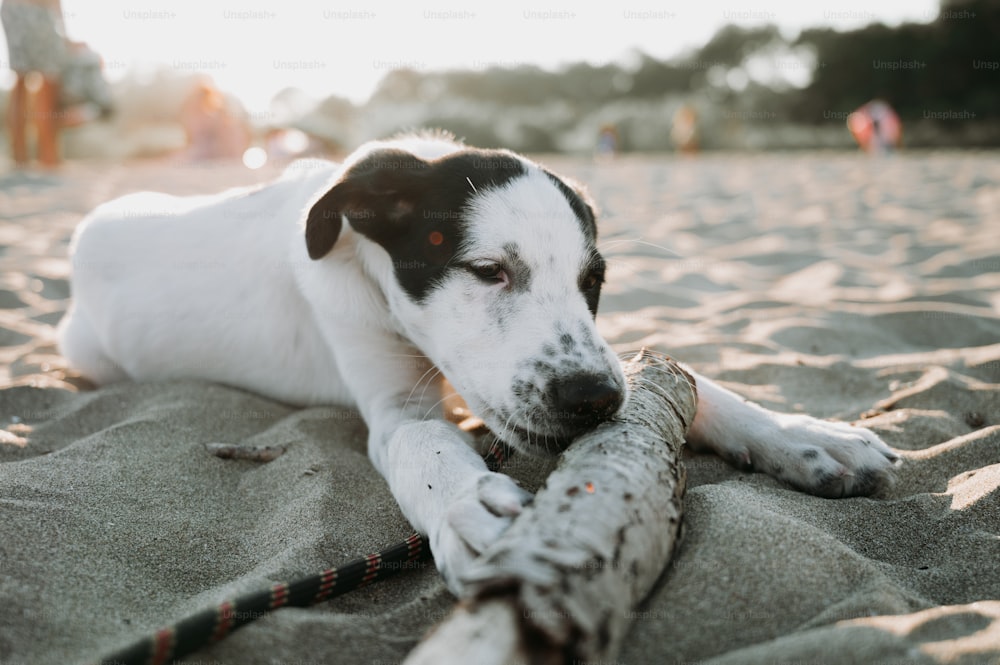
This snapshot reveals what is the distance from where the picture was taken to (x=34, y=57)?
10766 mm

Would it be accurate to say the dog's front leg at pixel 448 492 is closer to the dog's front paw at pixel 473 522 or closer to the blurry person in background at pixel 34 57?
the dog's front paw at pixel 473 522

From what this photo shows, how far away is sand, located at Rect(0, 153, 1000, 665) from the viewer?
1.54m

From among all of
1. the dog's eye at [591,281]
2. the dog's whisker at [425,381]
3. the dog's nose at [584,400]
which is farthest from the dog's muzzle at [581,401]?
the dog's whisker at [425,381]

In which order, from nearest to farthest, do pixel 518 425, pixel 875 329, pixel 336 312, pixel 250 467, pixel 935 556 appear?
pixel 935 556 < pixel 518 425 < pixel 250 467 < pixel 336 312 < pixel 875 329

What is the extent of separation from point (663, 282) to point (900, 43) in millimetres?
47109

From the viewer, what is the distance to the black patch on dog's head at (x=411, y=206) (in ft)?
8.33

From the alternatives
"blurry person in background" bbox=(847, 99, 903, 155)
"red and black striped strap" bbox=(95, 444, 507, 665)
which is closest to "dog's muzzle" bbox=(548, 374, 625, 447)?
"red and black striped strap" bbox=(95, 444, 507, 665)

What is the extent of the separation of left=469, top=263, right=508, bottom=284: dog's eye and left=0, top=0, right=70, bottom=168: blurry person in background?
11.0 metres

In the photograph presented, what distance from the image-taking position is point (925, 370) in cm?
336

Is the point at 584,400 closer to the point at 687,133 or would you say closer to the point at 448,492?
the point at 448,492

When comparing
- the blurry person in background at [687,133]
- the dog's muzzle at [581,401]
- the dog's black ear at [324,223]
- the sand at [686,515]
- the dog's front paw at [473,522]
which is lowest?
the blurry person in background at [687,133]

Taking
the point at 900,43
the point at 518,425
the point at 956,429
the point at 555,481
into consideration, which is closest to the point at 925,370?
the point at 956,429

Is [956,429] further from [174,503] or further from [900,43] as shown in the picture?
[900,43]

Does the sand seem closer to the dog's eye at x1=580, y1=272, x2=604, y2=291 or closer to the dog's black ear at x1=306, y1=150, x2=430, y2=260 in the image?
the dog's eye at x1=580, y1=272, x2=604, y2=291
